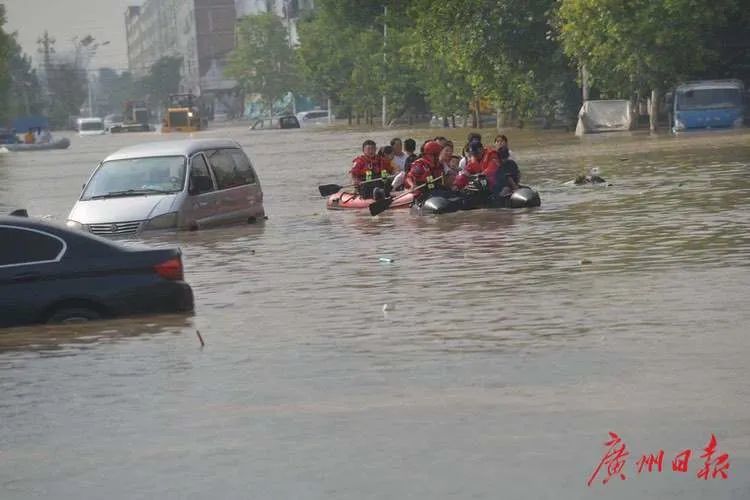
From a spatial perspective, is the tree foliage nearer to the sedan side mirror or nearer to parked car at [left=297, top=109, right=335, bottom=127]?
the sedan side mirror

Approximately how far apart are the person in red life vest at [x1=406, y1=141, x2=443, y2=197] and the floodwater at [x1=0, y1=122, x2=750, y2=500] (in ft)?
16.6

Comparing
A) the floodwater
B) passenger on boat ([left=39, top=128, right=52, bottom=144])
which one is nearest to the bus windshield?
the floodwater

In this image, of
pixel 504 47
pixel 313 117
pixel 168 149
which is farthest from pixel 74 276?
pixel 313 117

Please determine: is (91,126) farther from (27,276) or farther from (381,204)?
(27,276)

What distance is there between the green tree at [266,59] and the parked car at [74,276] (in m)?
159

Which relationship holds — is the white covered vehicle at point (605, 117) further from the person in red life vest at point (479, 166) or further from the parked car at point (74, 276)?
the parked car at point (74, 276)

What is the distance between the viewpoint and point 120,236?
2612cm

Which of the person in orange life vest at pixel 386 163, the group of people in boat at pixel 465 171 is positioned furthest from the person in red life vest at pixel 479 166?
the person in orange life vest at pixel 386 163

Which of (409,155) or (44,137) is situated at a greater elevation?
(409,155)

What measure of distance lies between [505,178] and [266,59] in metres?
146

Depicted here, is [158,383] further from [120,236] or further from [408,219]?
[408,219]

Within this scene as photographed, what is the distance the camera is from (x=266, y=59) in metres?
174

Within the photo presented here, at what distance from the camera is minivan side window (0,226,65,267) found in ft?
49.2

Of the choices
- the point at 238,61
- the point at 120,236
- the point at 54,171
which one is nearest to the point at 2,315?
the point at 120,236
